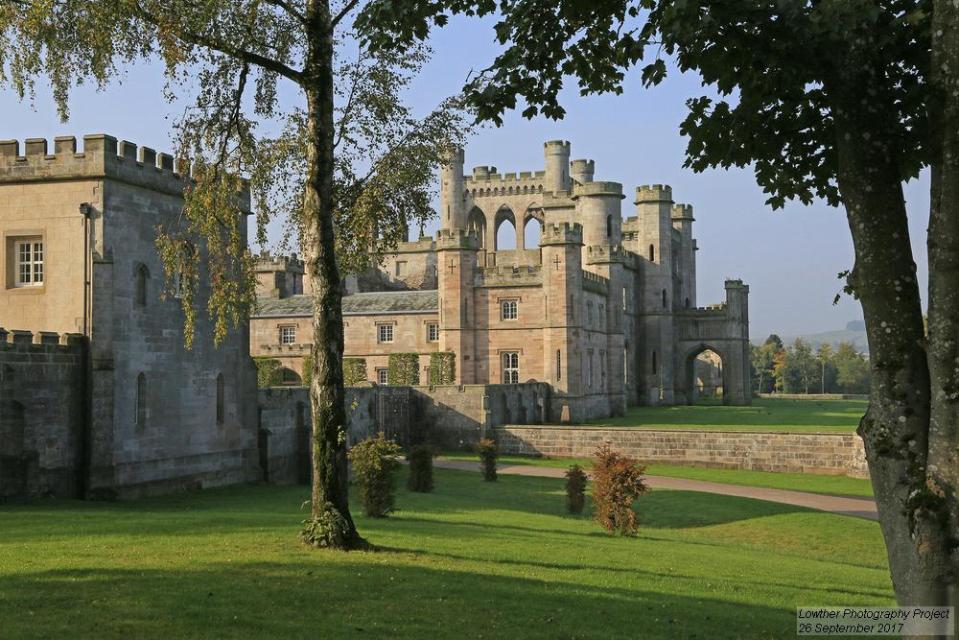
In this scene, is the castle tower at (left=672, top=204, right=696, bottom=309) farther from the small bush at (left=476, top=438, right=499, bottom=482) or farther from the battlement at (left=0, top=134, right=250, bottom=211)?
the battlement at (left=0, top=134, right=250, bottom=211)

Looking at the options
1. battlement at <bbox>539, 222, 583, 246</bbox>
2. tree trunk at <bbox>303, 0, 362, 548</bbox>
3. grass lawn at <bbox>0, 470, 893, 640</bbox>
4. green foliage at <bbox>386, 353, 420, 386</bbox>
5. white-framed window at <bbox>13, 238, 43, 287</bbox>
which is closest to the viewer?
grass lawn at <bbox>0, 470, 893, 640</bbox>

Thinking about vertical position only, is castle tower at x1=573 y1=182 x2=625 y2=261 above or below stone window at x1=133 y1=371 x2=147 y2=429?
above

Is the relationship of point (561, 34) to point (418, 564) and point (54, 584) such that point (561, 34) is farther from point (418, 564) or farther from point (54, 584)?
point (54, 584)

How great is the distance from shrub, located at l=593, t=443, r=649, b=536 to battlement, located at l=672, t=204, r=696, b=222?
63911mm

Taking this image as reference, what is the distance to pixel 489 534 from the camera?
57.4ft

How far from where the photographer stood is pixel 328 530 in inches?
535

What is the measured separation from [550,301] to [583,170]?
20976 mm

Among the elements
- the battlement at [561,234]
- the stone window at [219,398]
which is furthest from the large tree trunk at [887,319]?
the battlement at [561,234]

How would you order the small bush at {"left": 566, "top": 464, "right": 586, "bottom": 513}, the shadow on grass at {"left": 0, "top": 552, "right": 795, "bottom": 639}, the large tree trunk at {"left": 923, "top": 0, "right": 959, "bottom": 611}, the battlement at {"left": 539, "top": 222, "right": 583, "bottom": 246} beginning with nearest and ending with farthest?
the large tree trunk at {"left": 923, "top": 0, "right": 959, "bottom": 611}
the shadow on grass at {"left": 0, "top": 552, "right": 795, "bottom": 639}
the small bush at {"left": 566, "top": 464, "right": 586, "bottom": 513}
the battlement at {"left": 539, "top": 222, "right": 583, "bottom": 246}

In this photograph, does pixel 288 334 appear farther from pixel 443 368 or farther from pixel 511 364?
pixel 511 364

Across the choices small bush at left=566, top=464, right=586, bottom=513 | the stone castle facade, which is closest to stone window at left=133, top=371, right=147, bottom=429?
the stone castle facade

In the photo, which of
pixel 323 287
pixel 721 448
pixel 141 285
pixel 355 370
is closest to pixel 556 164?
pixel 355 370

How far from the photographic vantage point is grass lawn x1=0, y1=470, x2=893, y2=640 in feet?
30.8

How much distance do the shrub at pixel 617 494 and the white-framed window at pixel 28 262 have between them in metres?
13.7
